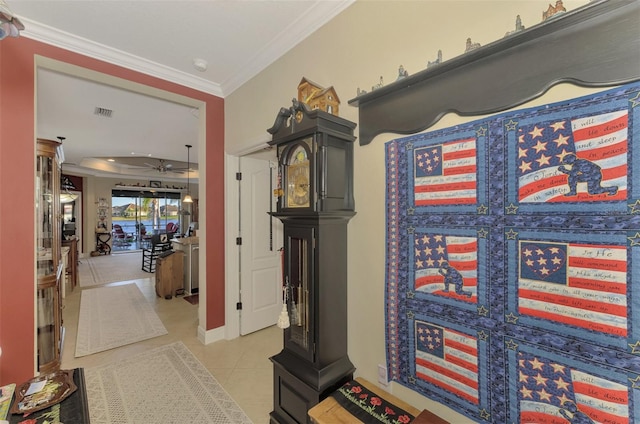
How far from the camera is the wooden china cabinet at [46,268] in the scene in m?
2.41

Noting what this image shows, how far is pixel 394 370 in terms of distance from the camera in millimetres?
1506

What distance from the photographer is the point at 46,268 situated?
2.56 metres

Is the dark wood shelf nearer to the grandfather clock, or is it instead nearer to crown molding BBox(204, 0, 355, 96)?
the grandfather clock

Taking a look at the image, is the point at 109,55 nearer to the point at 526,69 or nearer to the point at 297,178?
the point at 297,178

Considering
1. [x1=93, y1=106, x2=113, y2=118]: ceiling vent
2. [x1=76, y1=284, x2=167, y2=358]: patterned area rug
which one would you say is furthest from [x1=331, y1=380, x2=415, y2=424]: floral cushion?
[x1=93, y1=106, x2=113, y2=118]: ceiling vent

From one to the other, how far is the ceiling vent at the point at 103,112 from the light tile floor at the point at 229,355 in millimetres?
2971

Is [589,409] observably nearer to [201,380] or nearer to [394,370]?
[394,370]

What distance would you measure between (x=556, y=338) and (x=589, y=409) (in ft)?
0.77

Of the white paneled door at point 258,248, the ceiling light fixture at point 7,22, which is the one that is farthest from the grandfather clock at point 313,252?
the white paneled door at point 258,248

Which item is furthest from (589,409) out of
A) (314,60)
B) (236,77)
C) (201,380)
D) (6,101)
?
(6,101)

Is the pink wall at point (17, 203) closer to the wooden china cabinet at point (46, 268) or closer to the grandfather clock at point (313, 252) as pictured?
the wooden china cabinet at point (46, 268)

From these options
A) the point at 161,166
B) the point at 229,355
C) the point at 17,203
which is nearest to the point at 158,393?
the point at 229,355

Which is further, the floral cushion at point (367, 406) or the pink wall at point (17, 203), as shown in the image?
the pink wall at point (17, 203)

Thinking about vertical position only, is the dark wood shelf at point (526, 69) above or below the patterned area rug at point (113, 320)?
above
